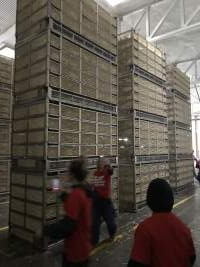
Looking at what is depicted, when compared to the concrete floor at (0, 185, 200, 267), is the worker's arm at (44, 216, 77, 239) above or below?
above

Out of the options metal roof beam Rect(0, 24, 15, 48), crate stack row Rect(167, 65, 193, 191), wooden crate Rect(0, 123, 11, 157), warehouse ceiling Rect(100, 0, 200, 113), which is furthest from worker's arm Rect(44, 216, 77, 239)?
metal roof beam Rect(0, 24, 15, 48)

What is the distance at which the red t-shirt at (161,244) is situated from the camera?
172 cm

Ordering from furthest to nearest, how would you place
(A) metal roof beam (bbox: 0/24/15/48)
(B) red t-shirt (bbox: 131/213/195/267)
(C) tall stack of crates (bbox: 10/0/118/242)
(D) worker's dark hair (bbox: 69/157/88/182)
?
1. (A) metal roof beam (bbox: 0/24/15/48)
2. (C) tall stack of crates (bbox: 10/0/118/242)
3. (D) worker's dark hair (bbox: 69/157/88/182)
4. (B) red t-shirt (bbox: 131/213/195/267)

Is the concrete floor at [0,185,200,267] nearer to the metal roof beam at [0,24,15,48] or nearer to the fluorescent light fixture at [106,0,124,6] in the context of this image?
the fluorescent light fixture at [106,0,124,6]

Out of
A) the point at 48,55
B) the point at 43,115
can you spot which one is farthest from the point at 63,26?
the point at 43,115

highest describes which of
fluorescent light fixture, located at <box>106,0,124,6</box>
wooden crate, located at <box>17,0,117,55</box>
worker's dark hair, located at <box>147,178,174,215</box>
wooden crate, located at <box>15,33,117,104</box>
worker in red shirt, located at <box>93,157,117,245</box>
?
fluorescent light fixture, located at <box>106,0,124,6</box>

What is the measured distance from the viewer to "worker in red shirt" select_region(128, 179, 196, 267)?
1.72 meters

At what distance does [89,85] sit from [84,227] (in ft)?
13.8

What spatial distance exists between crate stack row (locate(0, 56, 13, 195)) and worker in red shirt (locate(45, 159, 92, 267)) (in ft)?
24.5

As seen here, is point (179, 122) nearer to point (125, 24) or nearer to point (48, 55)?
point (125, 24)

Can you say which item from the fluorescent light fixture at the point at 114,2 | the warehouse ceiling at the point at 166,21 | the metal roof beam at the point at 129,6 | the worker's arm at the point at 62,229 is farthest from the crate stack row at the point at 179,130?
the worker's arm at the point at 62,229

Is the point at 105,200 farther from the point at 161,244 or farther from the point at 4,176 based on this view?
the point at 4,176

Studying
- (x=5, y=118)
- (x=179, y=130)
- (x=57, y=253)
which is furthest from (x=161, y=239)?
(x=179, y=130)

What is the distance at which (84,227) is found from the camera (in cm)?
267
